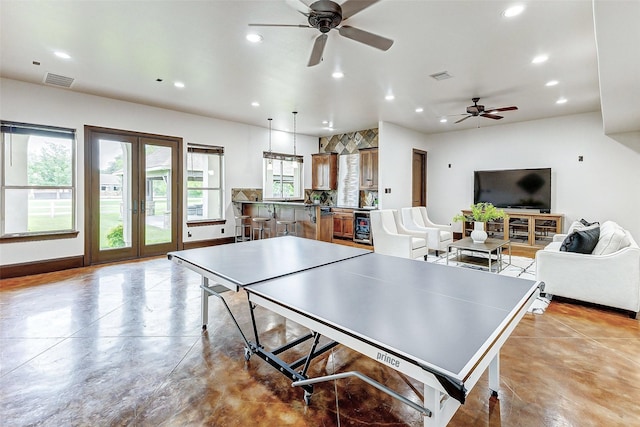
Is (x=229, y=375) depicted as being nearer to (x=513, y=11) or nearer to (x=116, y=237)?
(x=513, y=11)

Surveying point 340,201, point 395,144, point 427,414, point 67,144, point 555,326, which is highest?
point 395,144

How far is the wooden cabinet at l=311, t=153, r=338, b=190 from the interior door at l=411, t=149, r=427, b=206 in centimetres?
218

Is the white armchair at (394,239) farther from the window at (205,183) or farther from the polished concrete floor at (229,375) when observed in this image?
the window at (205,183)

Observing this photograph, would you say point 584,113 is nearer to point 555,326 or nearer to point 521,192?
point 521,192

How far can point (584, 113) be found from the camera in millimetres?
6203

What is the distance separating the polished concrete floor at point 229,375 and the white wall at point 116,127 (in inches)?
72.5

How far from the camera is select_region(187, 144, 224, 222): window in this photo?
6.62 m

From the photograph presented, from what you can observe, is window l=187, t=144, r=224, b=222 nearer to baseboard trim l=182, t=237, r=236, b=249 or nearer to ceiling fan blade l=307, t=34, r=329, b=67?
baseboard trim l=182, t=237, r=236, b=249

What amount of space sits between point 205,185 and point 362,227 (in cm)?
382

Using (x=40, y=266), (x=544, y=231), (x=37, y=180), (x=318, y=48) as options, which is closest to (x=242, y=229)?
(x=40, y=266)

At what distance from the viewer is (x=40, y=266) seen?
15.7 ft

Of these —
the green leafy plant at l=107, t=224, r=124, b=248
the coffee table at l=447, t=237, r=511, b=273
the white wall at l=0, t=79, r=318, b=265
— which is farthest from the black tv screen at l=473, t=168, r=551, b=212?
the green leafy plant at l=107, t=224, r=124, b=248

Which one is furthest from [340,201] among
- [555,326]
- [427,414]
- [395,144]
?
[427,414]

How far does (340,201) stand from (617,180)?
601 cm
